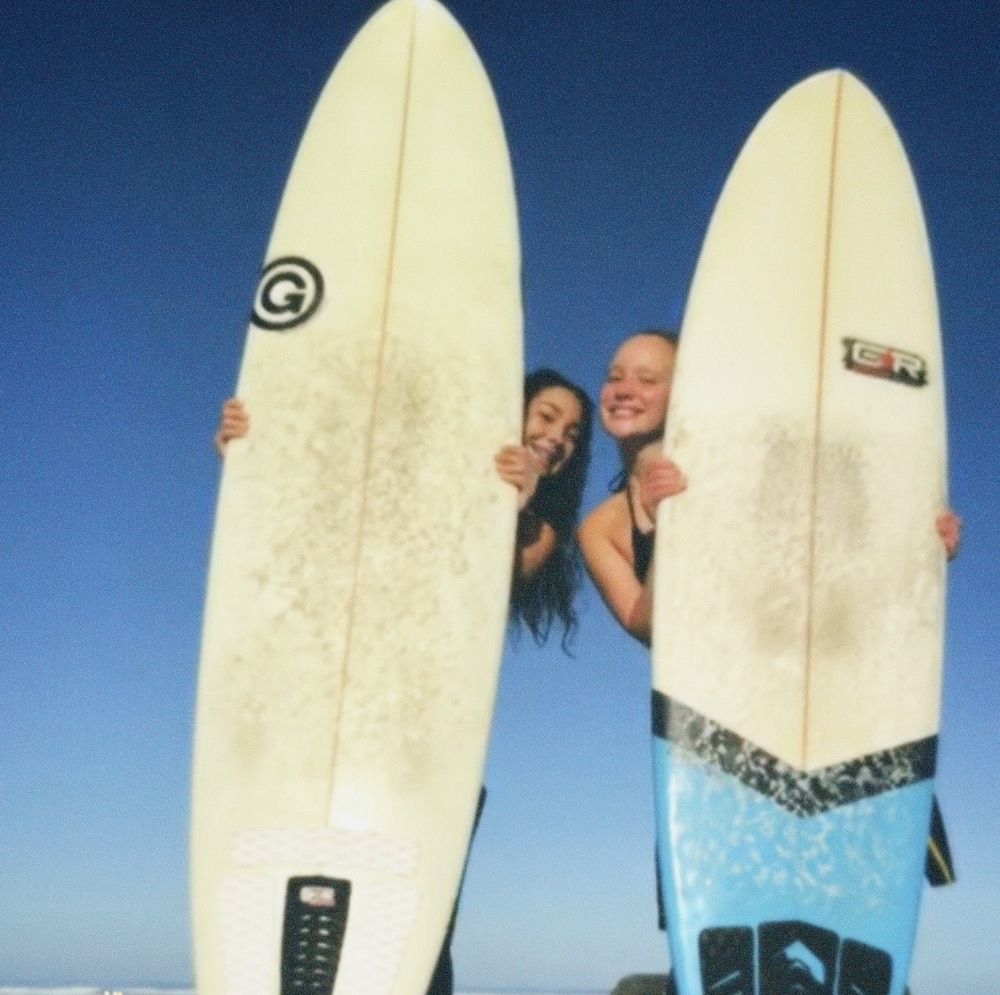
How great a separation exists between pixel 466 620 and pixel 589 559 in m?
0.68

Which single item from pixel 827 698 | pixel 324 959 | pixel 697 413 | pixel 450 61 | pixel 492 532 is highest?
pixel 450 61

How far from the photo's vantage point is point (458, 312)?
5316 millimetres

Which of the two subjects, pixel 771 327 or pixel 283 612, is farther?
pixel 771 327

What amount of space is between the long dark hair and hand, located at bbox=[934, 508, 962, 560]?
54.1 inches

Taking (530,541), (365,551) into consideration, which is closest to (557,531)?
(530,541)

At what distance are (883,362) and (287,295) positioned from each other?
222 centimetres

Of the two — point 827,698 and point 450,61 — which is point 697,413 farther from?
point 450,61

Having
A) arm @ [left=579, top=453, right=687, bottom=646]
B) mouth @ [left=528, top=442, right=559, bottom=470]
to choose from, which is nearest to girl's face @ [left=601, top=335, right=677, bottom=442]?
arm @ [left=579, top=453, right=687, bottom=646]

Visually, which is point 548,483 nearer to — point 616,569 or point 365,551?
point 616,569

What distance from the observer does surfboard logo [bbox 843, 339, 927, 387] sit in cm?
528

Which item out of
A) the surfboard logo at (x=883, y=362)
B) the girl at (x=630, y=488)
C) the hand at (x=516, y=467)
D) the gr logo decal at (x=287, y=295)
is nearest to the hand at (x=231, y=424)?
the gr logo decal at (x=287, y=295)

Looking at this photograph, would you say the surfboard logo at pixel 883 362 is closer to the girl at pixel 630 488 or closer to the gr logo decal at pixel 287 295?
the girl at pixel 630 488

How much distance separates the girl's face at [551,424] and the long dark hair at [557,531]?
37 millimetres

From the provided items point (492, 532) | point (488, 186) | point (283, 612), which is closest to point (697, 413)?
point (492, 532)
